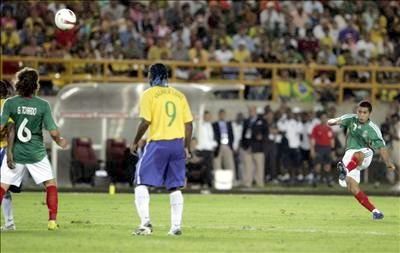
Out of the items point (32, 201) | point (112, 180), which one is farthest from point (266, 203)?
point (112, 180)

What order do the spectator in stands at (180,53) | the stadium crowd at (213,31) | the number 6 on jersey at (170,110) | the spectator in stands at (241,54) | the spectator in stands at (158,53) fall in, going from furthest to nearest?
the spectator in stands at (241,54)
the spectator in stands at (180,53)
the spectator in stands at (158,53)
the stadium crowd at (213,31)
the number 6 on jersey at (170,110)

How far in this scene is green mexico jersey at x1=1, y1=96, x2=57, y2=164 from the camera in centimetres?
1702

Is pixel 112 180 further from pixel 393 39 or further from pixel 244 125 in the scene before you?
pixel 393 39

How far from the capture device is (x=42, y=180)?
1734 cm

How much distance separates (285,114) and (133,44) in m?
4.74

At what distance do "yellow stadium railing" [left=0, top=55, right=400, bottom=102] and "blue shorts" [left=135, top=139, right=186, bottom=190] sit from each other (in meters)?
18.5

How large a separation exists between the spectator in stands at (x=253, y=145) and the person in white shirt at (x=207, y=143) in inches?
42.1

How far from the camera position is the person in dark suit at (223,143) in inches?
1341

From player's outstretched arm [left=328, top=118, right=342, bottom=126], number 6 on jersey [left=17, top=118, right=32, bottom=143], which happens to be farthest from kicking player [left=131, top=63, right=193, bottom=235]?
player's outstretched arm [left=328, top=118, right=342, bottom=126]

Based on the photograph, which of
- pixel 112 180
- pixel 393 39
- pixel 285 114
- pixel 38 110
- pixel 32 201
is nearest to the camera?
pixel 38 110

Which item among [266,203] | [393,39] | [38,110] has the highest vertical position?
[393,39]

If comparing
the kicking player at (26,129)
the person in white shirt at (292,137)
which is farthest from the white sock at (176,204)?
the person in white shirt at (292,137)

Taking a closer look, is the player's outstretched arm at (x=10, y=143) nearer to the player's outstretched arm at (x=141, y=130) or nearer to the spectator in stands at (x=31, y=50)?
the player's outstretched arm at (x=141, y=130)

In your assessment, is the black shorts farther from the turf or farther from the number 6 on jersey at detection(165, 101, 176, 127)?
the number 6 on jersey at detection(165, 101, 176, 127)
